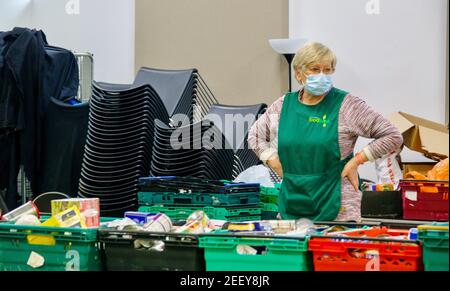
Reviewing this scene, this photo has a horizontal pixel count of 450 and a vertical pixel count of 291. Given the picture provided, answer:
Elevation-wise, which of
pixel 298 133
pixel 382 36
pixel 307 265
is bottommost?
pixel 307 265

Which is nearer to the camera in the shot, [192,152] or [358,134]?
[358,134]

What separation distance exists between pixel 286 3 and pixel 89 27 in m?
1.89

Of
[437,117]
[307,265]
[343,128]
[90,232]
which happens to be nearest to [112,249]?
[90,232]

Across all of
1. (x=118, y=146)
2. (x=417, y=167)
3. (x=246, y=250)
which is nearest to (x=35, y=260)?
(x=246, y=250)

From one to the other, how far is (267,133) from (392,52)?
3.80 metres

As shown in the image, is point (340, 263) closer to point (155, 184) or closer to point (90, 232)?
point (90, 232)

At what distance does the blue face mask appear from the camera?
3072 mm

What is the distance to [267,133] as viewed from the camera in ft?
10.8

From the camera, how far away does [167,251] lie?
2.66m

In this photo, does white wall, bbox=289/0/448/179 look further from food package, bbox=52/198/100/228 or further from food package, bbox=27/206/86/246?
food package, bbox=27/206/86/246

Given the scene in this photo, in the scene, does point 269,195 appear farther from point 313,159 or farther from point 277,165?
point 313,159

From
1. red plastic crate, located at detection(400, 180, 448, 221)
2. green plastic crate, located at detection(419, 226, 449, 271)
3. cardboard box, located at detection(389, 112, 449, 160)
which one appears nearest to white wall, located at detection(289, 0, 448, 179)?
cardboard box, located at detection(389, 112, 449, 160)

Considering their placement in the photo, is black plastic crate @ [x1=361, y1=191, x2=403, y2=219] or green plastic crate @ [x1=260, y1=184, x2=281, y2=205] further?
black plastic crate @ [x1=361, y1=191, x2=403, y2=219]

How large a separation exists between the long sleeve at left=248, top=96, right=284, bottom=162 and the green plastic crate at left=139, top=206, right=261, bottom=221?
0.45 m
